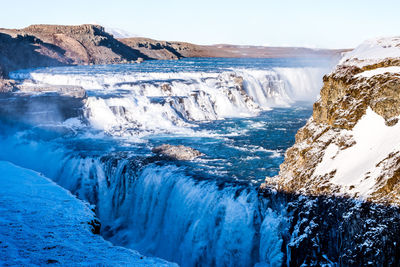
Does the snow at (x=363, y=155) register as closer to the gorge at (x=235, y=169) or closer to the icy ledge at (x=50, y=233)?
the gorge at (x=235, y=169)

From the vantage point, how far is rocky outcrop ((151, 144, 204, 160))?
13.5m

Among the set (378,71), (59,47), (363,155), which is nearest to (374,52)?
(378,71)

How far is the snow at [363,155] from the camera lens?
18.8 ft

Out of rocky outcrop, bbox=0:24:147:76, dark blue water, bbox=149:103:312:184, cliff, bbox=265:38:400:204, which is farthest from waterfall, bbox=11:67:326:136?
rocky outcrop, bbox=0:24:147:76

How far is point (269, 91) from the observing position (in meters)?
34.3

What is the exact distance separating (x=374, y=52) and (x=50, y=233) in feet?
25.4

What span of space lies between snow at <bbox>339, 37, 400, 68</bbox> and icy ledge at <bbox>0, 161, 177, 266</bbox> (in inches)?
231

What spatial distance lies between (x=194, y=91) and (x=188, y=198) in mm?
17154

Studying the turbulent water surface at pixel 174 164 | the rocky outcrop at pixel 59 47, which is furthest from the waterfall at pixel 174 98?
the rocky outcrop at pixel 59 47

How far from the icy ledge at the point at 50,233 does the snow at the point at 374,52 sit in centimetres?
587

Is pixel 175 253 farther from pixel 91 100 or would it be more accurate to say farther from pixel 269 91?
pixel 269 91

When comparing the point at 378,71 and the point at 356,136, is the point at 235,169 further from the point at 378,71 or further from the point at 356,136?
the point at 378,71

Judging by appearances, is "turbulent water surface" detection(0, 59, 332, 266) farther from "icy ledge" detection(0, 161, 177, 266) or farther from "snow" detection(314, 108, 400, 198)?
"icy ledge" detection(0, 161, 177, 266)

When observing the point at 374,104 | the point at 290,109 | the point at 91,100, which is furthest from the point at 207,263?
the point at 290,109
